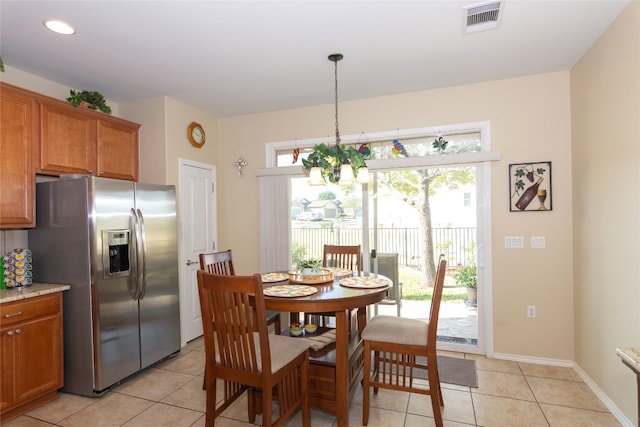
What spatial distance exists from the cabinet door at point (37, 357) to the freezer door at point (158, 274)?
1.94ft

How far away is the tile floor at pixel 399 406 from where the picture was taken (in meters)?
2.29

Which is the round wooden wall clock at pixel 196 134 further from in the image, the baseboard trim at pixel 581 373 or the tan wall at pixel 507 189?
the baseboard trim at pixel 581 373

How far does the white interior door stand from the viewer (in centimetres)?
375

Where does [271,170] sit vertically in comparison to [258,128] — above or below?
below

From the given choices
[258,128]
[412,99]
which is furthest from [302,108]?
[412,99]

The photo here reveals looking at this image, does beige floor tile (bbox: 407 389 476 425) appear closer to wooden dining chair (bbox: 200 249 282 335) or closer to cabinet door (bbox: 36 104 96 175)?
wooden dining chair (bbox: 200 249 282 335)

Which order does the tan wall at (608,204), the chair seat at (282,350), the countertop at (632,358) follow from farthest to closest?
the tan wall at (608,204), the chair seat at (282,350), the countertop at (632,358)

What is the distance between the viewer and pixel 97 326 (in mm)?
2590

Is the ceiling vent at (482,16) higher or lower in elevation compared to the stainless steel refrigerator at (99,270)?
higher

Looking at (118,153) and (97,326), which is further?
(118,153)

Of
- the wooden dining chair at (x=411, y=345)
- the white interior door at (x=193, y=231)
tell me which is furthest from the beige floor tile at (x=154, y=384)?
the wooden dining chair at (x=411, y=345)

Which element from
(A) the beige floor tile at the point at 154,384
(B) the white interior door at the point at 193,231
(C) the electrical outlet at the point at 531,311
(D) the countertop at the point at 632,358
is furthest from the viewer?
(B) the white interior door at the point at 193,231

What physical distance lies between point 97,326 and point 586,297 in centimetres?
394

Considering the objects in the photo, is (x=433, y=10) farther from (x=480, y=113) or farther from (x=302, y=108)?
(x=302, y=108)
